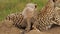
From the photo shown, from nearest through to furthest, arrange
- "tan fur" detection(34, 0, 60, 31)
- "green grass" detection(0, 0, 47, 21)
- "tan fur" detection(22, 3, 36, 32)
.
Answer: "tan fur" detection(22, 3, 36, 32) < "tan fur" detection(34, 0, 60, 31) < "green grass" detection(0, 0, 47, 21)

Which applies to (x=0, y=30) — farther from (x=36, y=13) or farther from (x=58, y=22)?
(x=58, y=22)

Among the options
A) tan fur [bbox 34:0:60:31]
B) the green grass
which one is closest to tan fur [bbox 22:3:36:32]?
tan fur [bbox 34:0:60:31]

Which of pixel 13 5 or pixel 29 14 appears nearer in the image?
pixel 29 14

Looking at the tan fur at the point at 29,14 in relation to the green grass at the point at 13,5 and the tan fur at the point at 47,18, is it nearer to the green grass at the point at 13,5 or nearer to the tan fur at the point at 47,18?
the tan fur at the point at 47,18

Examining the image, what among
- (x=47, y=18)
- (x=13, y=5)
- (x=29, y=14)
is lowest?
(x=13, y=5)

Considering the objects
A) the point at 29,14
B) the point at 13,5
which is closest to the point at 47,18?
the point at 29,14

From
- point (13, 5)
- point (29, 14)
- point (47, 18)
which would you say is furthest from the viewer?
point (13, 5)

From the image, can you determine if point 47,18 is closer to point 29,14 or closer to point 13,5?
point 29,14

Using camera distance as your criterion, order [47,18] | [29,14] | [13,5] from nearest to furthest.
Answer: [29,14]
[47,18]
[13,5]

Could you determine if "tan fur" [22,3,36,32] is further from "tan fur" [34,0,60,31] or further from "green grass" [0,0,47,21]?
"green grass" [0,0,47,21]

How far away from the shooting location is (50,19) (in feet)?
21.8

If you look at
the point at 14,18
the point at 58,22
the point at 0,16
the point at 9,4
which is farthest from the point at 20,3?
the point at 58,22

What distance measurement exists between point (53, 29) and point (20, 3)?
4044 mm

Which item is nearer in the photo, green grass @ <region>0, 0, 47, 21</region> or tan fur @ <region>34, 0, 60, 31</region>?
tan fur @ <region>34, 0, 60, 31</region>
